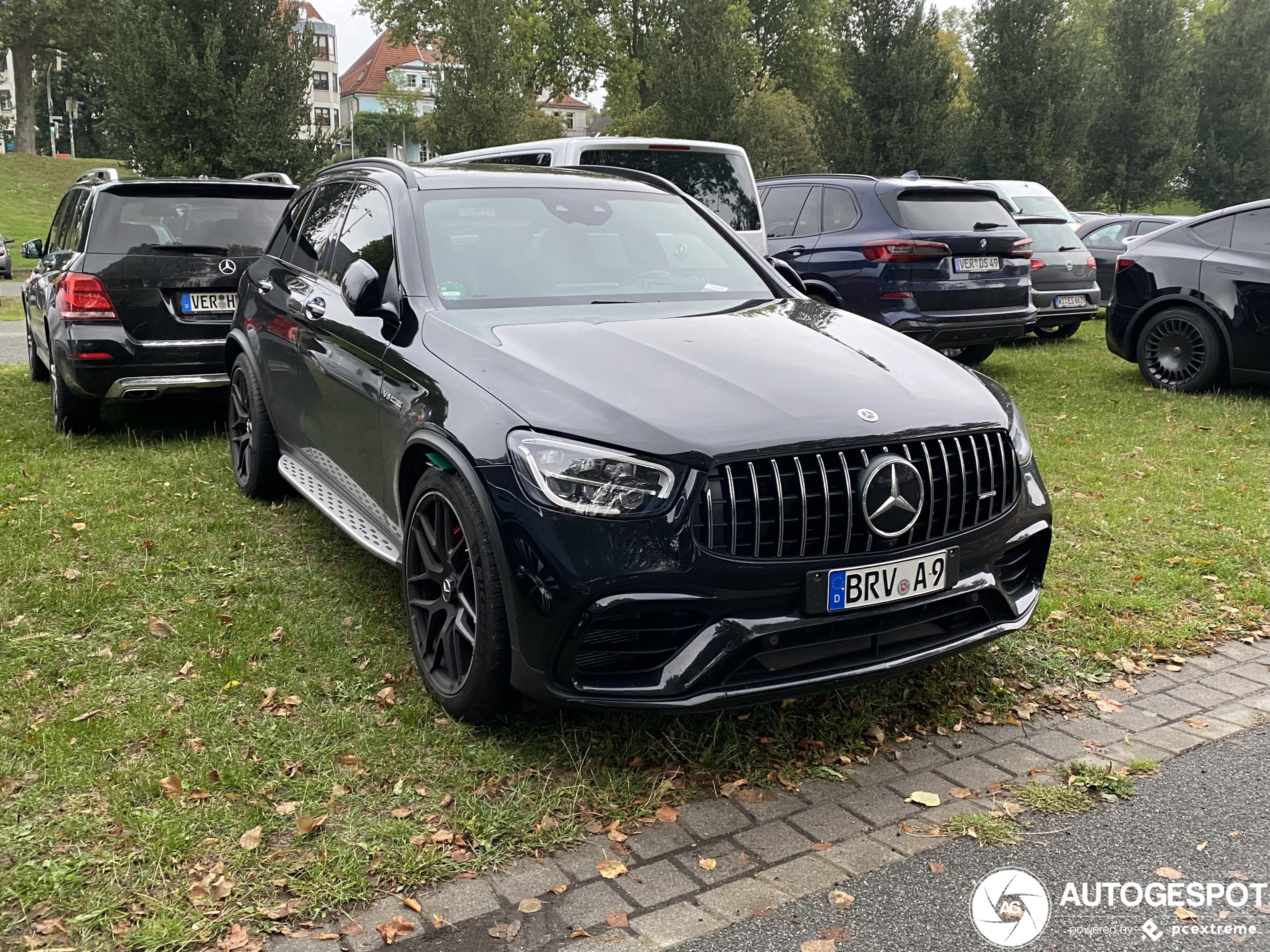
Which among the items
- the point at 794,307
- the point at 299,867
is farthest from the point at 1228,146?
the point at 299,867

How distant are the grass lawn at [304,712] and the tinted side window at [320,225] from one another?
4.59ft

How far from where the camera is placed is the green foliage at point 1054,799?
3.17 metres

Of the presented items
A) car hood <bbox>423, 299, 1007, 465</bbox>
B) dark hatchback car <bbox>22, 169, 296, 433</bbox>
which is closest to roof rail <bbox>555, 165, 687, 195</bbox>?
car hood <bbox>423, 299, 1007, 465</bbox>

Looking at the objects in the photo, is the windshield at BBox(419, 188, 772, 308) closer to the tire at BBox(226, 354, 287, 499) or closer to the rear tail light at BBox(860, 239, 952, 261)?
the tire at BBox(226, 354, 287, 499)

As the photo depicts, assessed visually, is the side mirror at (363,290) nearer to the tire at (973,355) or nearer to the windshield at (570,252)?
the windshield at (570,252)

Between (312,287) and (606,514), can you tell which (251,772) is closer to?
(606,514)

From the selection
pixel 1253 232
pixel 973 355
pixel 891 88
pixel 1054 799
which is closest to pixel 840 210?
pixel 973 355

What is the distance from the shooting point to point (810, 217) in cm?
1007

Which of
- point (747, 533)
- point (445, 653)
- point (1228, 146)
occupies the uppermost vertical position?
point (1228, 146)

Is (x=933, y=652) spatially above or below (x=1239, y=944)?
above

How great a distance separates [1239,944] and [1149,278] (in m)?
8.16

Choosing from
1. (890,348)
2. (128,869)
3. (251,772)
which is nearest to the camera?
(128,869)

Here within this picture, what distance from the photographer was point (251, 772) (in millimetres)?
3326

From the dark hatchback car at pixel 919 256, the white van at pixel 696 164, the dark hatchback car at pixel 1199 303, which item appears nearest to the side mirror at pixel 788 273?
the white van at pixel 696 164
